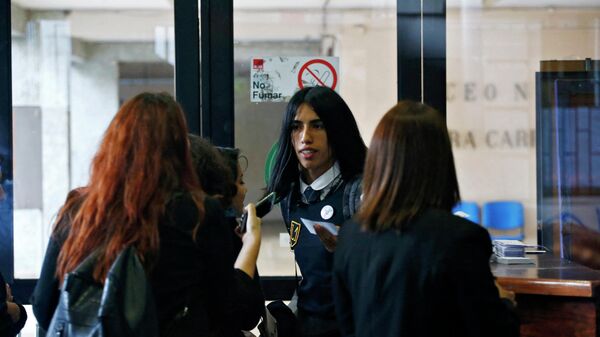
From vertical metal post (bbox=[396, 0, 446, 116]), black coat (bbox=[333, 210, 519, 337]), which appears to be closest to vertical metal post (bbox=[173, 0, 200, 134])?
vertical metal post (bbox=[396, 0, 446, 116])

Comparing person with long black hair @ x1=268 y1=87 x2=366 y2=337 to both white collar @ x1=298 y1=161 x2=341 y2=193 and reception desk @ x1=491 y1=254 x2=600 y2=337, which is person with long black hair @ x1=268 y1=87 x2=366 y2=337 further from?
reception desk @ x1=491 y1=254 x2=600 y2=337

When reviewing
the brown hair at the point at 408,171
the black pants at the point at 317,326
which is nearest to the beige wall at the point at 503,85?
the black pants at the point at 317,326

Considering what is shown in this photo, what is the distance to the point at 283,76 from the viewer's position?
3502 mm

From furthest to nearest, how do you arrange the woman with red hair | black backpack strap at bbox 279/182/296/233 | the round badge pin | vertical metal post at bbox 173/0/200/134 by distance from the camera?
vertical metal post at bbox 173/0/200/134
black backpack strap at bbox 279/182/296/233
the round badge pin
the woman with red hair

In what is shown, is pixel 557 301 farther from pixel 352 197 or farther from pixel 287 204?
pixel 287 204

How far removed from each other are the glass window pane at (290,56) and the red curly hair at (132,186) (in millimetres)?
1474

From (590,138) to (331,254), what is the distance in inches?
77.3

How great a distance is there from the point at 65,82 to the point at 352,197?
6.15 ft

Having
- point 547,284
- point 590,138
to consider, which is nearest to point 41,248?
point 547,284

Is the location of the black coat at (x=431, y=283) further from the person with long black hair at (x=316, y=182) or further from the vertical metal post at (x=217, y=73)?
the vertical metal post at (x=217, y=73)

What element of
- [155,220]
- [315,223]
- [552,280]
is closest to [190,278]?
[155,220]

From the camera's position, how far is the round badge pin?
8.64ft

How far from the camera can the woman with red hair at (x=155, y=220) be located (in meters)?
1.95

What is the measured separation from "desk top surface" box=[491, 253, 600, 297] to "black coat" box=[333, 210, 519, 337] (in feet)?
1.64
